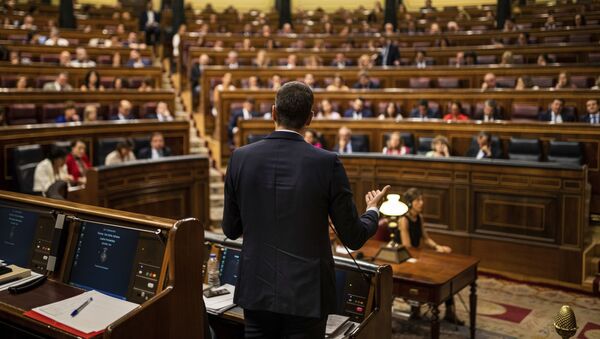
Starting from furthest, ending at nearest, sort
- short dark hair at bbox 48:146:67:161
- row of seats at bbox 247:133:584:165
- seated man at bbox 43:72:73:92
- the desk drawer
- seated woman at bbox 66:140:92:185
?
seated man at bbox 43:72:73:92 → row of seats at bbox 247:133:584:165 → seated woman at bbox 66:140:92:185 → short dark hair at bbox 48:146:67:161 → the desk drawer

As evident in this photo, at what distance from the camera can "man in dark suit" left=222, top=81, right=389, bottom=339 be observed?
1.76 m

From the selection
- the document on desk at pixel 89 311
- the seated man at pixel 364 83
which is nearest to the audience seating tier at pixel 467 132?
the seated man at pixel 364 83

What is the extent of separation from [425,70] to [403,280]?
18.2ft

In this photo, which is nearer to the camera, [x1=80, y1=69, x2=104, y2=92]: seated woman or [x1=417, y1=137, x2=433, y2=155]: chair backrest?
[x1=417, y1=137, x2=433, y2=155]: chair backrest

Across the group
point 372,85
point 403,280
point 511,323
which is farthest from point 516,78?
point 403,280

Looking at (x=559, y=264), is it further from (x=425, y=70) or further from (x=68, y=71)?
(x=68, y=71)

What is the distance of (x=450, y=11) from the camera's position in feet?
45.6

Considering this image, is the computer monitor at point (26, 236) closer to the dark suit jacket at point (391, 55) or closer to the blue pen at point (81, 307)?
the blue pen at point (81, 307)

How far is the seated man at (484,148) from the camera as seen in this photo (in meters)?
5.99

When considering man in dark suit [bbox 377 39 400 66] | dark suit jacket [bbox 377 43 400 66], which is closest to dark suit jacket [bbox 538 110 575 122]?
man in dark suit [bbox 377 39 400 66]

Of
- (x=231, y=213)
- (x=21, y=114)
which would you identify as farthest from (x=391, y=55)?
(x=231, y=213)

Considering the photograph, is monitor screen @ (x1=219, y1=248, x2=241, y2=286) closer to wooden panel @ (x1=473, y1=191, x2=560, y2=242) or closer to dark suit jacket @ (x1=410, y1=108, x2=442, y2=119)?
wooden panel @ (x1=473, y1=191, x2=560, y2=242)

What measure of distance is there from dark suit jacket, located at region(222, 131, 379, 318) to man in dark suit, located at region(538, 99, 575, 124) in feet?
17.2

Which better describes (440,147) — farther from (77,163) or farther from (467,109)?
(77,163)
